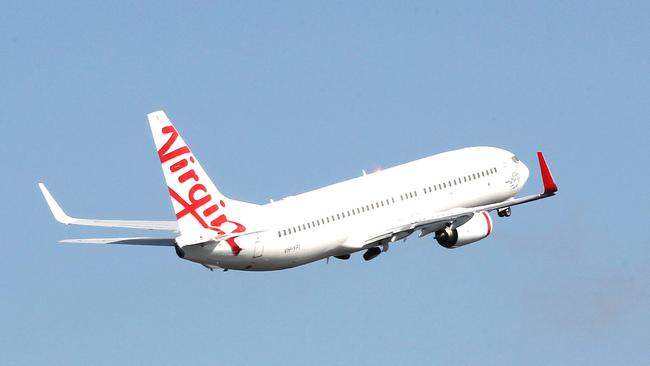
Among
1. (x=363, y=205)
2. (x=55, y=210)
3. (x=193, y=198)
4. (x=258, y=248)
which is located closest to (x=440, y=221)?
(x=363, y=205)

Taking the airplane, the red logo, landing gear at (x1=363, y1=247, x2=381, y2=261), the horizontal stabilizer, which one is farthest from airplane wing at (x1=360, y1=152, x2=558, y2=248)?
the horizontal stabilizer

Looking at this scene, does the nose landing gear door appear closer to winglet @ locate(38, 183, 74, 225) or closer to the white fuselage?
the white fuselage

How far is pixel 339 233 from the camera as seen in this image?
93.0 m

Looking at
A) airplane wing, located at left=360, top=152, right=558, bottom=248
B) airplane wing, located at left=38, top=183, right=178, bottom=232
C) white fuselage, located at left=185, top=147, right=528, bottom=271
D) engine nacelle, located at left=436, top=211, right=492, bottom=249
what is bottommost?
engine nacelle, located at left=436, top=211, right=492, bottom=249

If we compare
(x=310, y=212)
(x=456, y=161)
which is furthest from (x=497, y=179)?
(x=310, y=212)

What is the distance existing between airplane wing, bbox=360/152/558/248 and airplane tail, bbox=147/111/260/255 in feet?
31.6

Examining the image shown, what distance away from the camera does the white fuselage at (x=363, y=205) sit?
8869 centimetres

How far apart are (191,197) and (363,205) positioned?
508 inches

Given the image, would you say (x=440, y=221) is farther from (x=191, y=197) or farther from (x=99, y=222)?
(x=99, y=222)

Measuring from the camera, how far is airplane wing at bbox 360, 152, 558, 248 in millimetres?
92562

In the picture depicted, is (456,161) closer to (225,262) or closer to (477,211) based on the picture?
(477,211)

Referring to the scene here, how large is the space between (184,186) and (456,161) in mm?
23985

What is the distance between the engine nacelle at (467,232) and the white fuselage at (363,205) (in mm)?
1480

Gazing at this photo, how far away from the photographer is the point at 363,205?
94.8m
